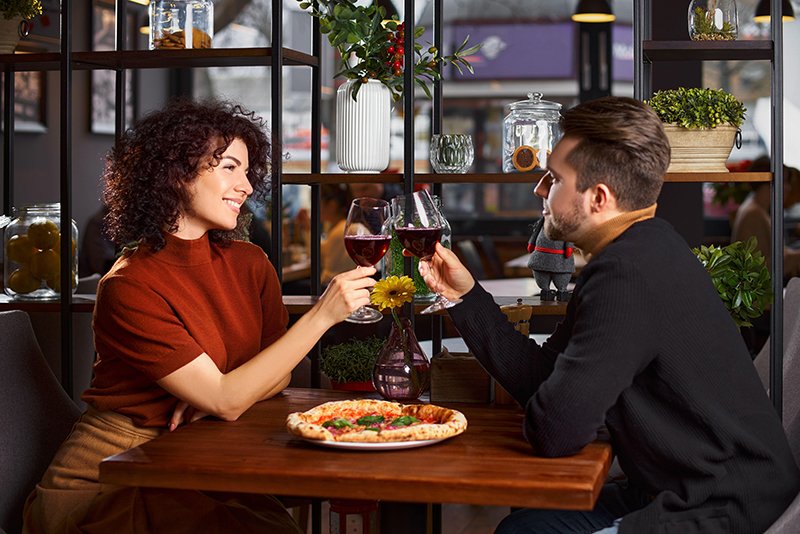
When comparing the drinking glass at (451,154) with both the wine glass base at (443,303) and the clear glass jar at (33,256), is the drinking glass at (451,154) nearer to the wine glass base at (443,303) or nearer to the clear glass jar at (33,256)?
the wine glass base at (443,303)

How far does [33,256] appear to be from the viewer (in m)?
3.36

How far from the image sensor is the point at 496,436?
2.06 metres

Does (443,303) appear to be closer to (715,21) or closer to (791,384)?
(791,384)

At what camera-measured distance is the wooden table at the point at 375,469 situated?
5.61 ft

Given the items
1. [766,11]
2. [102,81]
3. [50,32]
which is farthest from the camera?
A: [102,81]

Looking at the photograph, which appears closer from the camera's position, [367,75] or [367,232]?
[367,232]

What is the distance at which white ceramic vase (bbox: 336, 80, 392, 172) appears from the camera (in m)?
3.11

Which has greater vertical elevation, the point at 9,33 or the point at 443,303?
the point at 9,33

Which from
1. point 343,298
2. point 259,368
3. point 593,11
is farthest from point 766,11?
point 259,368

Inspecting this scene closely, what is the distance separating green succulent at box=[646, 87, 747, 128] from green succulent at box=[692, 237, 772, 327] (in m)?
0.34

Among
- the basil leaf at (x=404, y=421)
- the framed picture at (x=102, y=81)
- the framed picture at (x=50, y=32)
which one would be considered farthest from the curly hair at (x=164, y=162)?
the framed picture at (x=102, y=81)

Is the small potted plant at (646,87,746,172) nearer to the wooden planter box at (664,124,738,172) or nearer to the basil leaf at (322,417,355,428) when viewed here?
the wooden planter box at (664,124,738,172)

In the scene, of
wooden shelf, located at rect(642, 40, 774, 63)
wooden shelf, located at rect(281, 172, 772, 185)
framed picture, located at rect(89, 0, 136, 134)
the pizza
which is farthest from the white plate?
framed picture, located at rect(89, 0, 136, 134)

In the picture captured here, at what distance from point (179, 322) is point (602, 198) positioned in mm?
875
